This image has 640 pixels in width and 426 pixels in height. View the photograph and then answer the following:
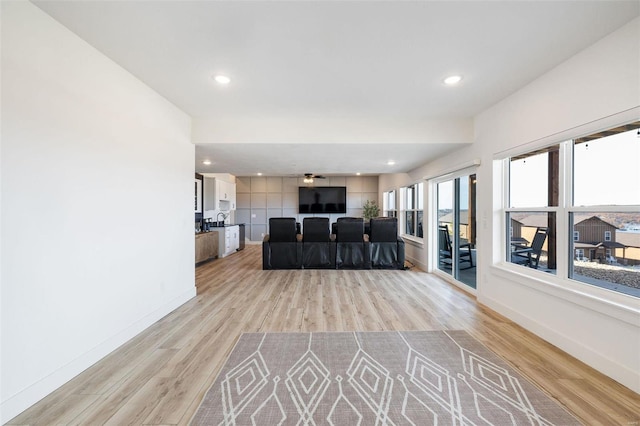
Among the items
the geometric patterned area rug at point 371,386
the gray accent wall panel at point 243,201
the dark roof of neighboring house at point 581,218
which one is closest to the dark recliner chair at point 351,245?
the geometric patterned area rug at point 371,386

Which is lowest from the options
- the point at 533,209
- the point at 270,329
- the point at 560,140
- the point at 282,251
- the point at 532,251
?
the point at 270,329

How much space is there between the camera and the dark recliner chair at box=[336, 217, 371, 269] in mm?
5184

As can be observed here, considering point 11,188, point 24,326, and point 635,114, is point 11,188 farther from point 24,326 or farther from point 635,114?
point 635,114

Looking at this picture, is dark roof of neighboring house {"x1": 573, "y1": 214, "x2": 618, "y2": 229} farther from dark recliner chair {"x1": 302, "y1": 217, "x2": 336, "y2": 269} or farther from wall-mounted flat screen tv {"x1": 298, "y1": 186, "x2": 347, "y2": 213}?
wall-mounted flat screen tv {"x1": 298, "y1": 186, "x2": 347, "y2": 213}

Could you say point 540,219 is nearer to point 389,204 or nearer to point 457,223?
point 457,223

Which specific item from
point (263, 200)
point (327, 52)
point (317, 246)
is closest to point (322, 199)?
point (263, 200)

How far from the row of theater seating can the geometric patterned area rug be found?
9.57 ft

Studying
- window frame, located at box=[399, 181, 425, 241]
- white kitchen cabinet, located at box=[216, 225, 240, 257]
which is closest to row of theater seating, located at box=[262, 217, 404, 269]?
window frame, located at box=[399, 181, 425, 241]

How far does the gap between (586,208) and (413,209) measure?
13.4 ft

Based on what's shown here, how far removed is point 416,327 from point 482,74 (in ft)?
8.51

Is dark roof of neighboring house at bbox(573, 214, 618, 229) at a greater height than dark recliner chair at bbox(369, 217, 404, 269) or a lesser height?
greater

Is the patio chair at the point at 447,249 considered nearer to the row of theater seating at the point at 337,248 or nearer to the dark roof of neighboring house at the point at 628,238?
the row of theater seating at the point at 337,248

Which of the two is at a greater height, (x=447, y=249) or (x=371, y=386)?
(x=447, y=249)

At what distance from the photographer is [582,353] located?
6.51 ft
